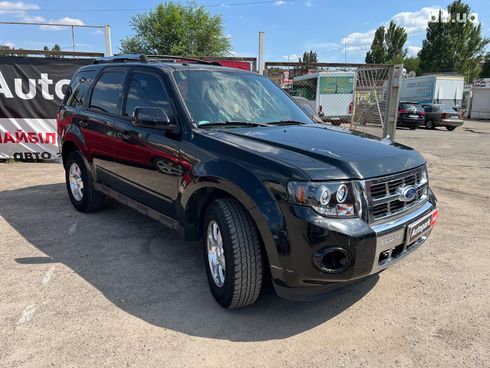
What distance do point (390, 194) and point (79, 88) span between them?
432cm

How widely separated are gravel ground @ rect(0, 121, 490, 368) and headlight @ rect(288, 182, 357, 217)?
80cm

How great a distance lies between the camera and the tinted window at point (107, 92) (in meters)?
4.47

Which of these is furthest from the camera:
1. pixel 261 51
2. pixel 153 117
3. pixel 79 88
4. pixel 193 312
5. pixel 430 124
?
pixel 430 124

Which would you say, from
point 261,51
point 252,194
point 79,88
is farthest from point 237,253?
point 261,51

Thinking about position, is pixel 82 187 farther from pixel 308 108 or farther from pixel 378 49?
pixel 378 49

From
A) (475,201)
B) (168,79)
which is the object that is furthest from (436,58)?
(168,79)

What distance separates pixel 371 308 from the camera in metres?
3.26

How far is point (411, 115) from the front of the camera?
23766 millimetres

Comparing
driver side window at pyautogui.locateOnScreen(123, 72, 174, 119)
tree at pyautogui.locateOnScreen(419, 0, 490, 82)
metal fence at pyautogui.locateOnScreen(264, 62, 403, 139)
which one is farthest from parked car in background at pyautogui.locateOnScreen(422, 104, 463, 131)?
tree at pyautogui.locateOnScreen(419, 0, 490, 82)

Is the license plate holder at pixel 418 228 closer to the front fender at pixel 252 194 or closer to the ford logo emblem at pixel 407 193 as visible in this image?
the ford logo emblem at pixel 407 193

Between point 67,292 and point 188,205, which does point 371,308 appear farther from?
point 67,292

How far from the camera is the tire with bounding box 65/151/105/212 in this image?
5.29 meters

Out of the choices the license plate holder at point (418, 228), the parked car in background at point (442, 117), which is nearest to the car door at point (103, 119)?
the license plate holder at point (418, 228)

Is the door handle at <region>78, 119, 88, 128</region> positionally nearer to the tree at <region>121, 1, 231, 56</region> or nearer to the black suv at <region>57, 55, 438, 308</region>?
the black suv at <region>57, 55, 438, 308</region>
